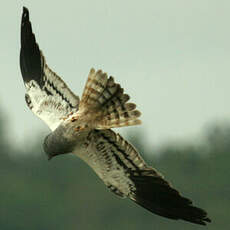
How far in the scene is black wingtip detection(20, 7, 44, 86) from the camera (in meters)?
19.3

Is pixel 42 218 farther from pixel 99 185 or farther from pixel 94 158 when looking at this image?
pixel 94 158

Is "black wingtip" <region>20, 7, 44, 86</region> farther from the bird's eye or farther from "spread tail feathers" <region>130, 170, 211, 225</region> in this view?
"spread tail feathers" <region>130, 170, 211, 225</region>

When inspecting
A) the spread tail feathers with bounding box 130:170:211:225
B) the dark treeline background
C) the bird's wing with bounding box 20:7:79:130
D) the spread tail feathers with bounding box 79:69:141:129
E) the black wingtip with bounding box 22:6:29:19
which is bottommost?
the spread tail feathers with bounding box 130:170:211:225

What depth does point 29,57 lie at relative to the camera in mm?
19531

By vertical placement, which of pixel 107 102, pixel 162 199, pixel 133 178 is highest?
pixel 107 102

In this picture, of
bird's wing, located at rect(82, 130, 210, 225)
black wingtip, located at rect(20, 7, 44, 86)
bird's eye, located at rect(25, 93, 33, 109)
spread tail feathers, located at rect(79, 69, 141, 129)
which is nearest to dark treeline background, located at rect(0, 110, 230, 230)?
black wingtip, located at rect(20, 7, 44, 86)

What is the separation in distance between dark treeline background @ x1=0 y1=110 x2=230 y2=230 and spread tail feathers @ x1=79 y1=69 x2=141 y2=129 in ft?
106

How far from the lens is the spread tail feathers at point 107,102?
17.4 meters

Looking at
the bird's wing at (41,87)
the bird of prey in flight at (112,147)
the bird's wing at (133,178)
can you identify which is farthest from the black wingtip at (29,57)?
the bird's wing at (133,178)

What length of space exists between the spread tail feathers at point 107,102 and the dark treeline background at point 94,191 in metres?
32.3

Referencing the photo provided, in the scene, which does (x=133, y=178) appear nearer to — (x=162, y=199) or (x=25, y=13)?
(x=162, y=199)

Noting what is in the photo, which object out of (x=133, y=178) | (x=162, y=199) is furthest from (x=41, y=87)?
(x=162, y=199)

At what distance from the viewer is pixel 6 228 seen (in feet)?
179

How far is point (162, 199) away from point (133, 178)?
1.81ft
